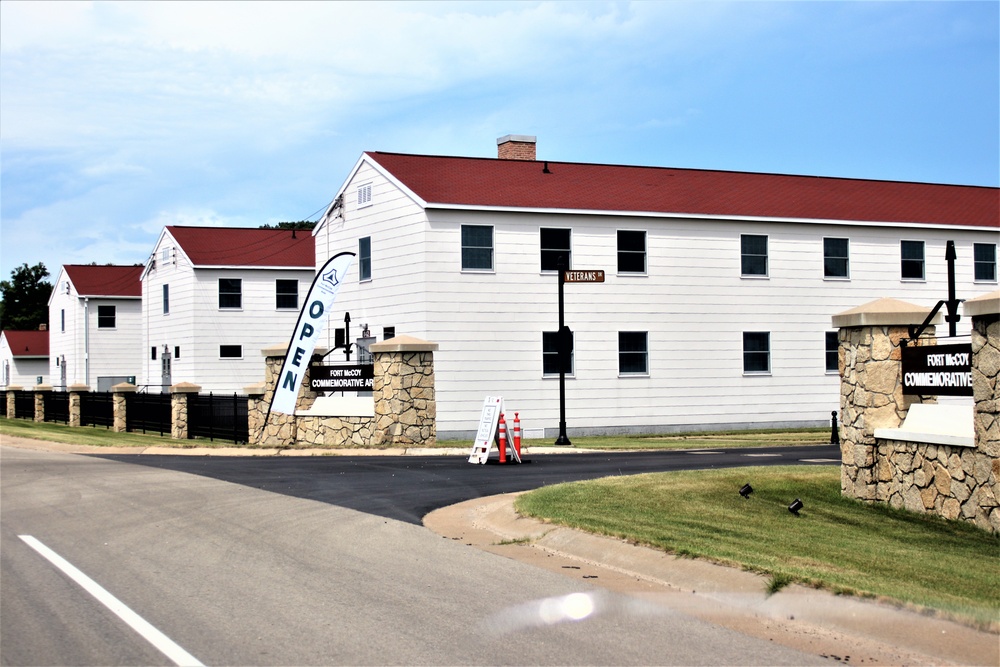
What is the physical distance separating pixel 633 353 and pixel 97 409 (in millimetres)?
22670

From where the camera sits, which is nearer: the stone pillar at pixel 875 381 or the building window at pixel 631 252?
the stone pillar at pixel 875 381

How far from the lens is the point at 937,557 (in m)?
10.6

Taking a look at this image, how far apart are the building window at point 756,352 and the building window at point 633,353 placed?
145 inches

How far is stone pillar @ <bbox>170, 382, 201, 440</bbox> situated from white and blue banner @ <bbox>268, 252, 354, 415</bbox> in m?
6.99

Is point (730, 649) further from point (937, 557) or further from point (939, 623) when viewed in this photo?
point (937, 557)

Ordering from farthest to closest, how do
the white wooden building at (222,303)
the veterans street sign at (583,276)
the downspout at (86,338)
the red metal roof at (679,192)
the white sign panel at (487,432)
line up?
the downspout at (86,338) → the white wooden building at (222,303) → the red metal roof at (679,192) → the veterans street sign at (583,276) → the white sign panel at (487,432)

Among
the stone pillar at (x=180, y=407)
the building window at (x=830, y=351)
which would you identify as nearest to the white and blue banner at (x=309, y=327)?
the stone pillar at (x=180, y=407)

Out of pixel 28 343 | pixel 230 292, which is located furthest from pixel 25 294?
pixel 230 292

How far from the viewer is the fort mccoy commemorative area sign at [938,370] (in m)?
13.2

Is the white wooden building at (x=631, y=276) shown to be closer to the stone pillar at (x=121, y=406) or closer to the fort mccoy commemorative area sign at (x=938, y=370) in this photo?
the stone pillar at (x=121, y=406)

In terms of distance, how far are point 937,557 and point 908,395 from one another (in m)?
4.52

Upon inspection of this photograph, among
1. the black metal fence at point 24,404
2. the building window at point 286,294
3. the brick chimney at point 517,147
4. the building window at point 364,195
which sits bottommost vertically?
the black metal fence at point 24,404

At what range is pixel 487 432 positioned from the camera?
23.0m

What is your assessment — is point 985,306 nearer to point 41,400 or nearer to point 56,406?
point 56,406
